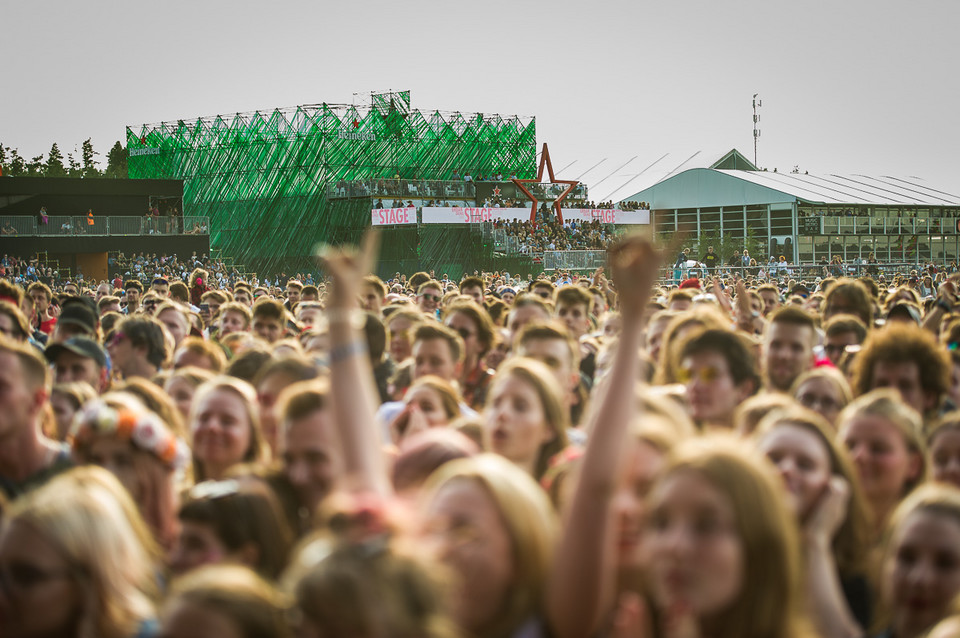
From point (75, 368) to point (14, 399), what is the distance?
229cm

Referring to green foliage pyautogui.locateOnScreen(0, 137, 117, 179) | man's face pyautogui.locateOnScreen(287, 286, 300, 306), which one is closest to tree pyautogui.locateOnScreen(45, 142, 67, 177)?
green foliage pyautogui.locateOnScreen(0, 137, 117, 179)

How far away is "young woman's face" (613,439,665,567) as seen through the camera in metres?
3.16

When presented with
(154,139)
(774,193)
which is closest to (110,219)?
(154,139)

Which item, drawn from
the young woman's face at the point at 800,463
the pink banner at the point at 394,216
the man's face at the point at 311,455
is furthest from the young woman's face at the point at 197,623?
the pink banner at the point at 394,216

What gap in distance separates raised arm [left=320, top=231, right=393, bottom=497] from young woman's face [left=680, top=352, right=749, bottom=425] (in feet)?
8.54

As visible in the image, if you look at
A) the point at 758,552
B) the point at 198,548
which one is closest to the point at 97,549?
the point at 198,548

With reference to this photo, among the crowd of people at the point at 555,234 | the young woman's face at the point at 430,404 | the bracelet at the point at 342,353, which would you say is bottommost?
the young woman's face at the point at 430,404

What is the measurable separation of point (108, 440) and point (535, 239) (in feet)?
128

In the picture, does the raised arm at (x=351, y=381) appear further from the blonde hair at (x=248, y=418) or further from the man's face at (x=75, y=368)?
the man's face at (x=75, y=368)

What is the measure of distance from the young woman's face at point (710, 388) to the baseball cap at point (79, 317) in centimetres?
503

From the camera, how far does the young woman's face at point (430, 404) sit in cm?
538

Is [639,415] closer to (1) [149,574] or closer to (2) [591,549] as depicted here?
(2) [591,549]

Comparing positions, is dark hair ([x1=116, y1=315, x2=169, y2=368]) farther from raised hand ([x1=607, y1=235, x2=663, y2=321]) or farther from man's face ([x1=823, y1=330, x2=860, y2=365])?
raised hand ([x1=607, y1=235, x2=663, y2=321])

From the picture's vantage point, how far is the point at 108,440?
161 inches
